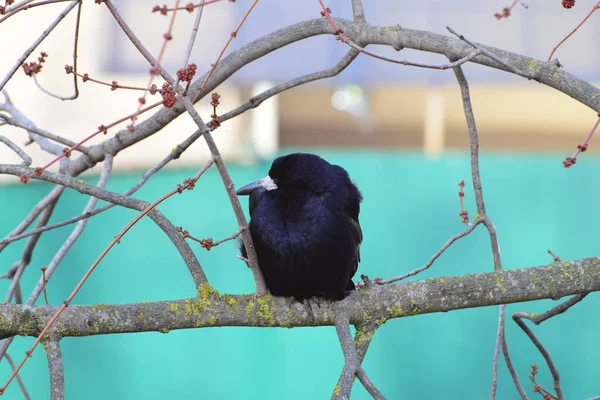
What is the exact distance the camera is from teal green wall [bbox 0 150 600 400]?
3.87m

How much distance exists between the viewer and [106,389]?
12.7 feet

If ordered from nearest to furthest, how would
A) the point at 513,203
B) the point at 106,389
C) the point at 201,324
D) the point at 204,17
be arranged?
the point at 201,324 → the point at 106,389 → the point at 513,203 → the point at 204,17

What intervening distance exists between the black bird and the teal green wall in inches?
56.1

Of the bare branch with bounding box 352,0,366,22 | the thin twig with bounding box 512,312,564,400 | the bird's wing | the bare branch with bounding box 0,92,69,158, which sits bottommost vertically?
the thin twig with bounding box 512,312,564,400

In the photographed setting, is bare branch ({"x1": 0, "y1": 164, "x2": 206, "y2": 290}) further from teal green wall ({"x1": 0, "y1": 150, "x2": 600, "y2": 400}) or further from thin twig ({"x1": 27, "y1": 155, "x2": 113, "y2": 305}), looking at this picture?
teal green wall ({"x1": 0, "y1": 150, "x2": 600, "y2": 400})

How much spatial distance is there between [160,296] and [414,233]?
136 cm

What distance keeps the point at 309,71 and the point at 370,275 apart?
2.12 metres

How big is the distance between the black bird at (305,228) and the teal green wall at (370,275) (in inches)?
56.1

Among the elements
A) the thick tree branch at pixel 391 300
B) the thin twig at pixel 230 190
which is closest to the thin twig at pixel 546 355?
the thick tree branch at pixel 391 300

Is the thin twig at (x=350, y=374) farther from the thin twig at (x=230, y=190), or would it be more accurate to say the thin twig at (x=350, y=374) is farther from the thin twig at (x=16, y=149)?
the thin twig at (x=16, y=149)

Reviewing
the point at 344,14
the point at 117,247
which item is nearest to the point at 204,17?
the point at 344,14

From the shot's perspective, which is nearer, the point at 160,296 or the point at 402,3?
the point at 160,296

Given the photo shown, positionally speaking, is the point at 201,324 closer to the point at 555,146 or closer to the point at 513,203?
the point at 513,203

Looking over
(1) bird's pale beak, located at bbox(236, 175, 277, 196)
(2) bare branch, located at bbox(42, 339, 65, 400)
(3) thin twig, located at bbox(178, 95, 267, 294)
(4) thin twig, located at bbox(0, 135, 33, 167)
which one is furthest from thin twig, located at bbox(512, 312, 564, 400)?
(4) thin twig, located at bbox(0, 135, 33, 167)
